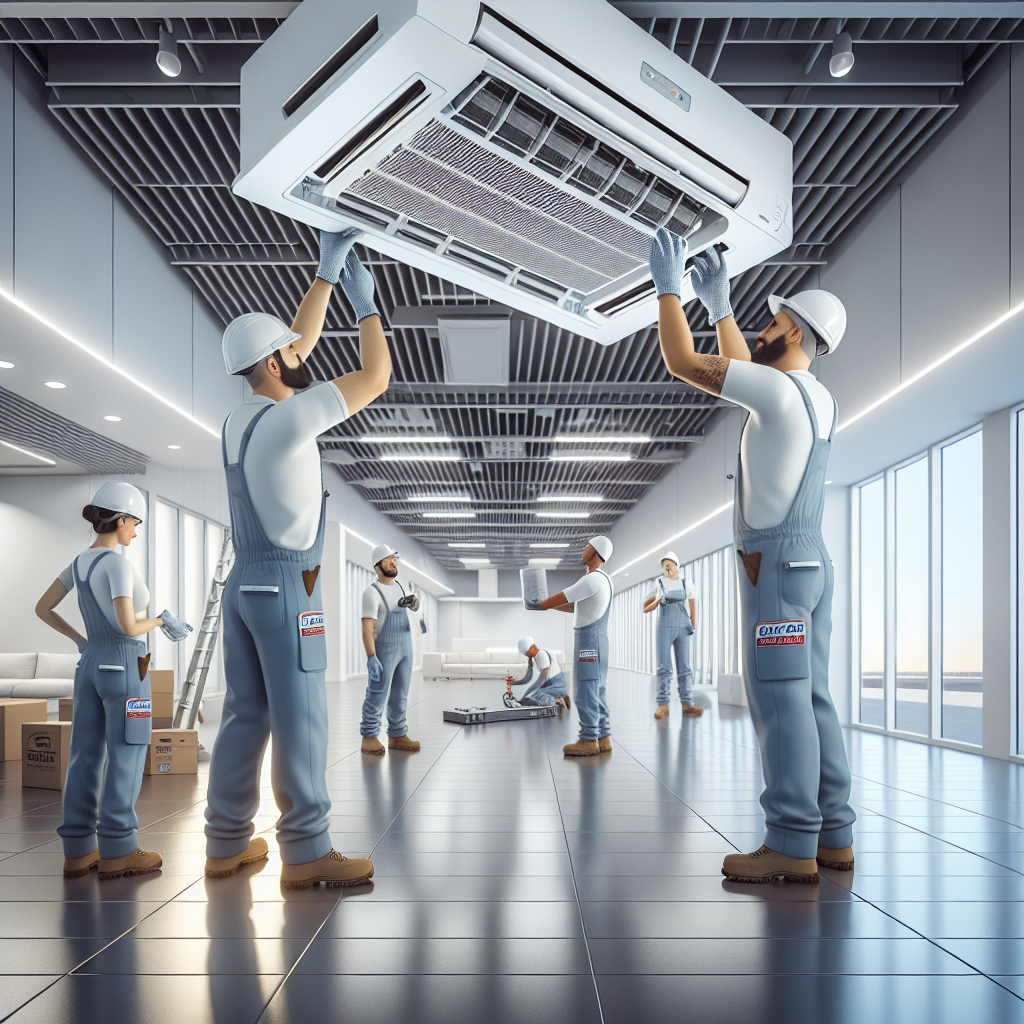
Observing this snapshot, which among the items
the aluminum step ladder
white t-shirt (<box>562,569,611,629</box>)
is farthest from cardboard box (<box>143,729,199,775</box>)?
white t-shirt (<box>562,569,611,629</box>)

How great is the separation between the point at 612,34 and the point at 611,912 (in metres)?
2.89

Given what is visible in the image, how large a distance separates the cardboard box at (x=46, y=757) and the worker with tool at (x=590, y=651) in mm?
3645

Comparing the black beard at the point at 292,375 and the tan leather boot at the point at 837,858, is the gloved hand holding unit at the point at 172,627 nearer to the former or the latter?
the black beard at the point at 292,375

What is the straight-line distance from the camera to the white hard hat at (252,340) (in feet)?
10.6

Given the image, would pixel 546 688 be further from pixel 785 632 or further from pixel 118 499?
pixel 785 632

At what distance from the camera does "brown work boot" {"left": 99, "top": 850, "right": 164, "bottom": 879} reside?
10.7ft

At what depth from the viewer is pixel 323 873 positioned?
3.05 metres

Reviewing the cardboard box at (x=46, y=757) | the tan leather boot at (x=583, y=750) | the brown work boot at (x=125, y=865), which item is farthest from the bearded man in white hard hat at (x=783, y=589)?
the cardboard box at (x=46, y=757)

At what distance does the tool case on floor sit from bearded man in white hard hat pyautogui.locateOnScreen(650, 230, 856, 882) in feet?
23.2

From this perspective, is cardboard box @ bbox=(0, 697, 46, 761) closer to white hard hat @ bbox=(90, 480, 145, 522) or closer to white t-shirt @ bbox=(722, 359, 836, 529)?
white hard hat @ bbox=(90, 480, 145, 522)

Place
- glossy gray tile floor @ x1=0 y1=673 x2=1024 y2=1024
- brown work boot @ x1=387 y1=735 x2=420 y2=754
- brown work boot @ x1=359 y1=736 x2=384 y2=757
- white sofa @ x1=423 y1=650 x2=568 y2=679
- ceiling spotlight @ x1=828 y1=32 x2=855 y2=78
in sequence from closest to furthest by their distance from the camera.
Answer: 1. glossy gray tile floor @ x1=0 y1=673 x2=1024 y2=1024
2. ceiling spotlight @ x1=828 y1=32 x2=855 y2=78
3. brown work boot @ x1=359 y1=736 x2=384 y2=757
4. brown work boot @ x1=387 y1=735 x2=420 y2=754
5. white sofa @ x1=423 y1=650 x2=568 y2=679

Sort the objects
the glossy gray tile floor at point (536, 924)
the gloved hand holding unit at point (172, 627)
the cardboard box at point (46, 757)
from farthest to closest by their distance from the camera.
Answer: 1. the cardboard box at point (46, 757)
2. the gloved hand holding unit at point (172, 627)
3. the glossy gray tile floor at point (536, 924)

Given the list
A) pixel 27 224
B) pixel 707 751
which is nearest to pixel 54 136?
pixel 27 224

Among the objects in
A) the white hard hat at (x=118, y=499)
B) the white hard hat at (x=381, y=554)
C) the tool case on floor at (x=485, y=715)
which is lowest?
the tool case on floor at (x=485, y=715)
